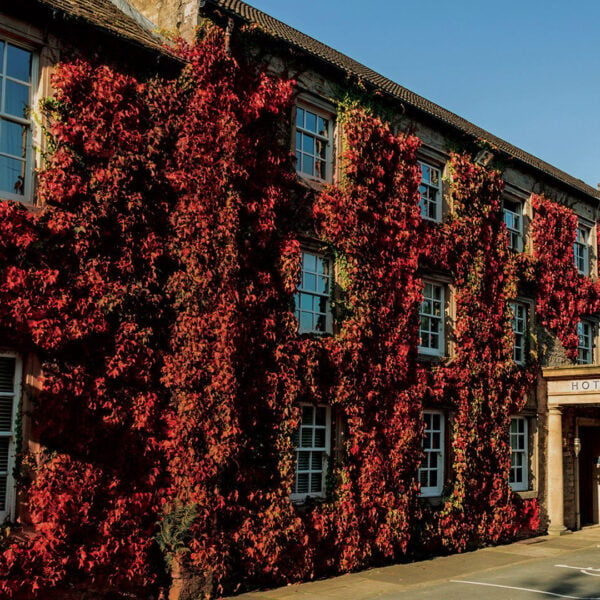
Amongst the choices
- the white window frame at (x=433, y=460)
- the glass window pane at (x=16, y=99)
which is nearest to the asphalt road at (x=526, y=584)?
the white window frame at (x=433, y=460)

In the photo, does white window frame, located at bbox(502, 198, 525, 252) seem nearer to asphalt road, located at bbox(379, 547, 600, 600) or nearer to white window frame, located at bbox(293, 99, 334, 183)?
white window frame, located at bbox(293, 99, 334, 183)

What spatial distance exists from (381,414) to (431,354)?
105 inches

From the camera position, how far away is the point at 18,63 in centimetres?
1141

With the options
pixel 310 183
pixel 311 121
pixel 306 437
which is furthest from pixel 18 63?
pixel 306 437

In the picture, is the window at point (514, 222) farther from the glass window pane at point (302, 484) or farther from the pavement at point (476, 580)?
the glass window pane at point (302, 484)

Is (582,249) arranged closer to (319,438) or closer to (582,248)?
(582,248)

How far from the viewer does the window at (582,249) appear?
23453 mm

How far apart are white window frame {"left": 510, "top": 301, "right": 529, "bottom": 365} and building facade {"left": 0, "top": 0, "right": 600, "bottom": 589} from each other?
54 millimetres

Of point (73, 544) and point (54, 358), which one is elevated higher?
point (54, 358)

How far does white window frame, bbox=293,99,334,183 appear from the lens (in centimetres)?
1511

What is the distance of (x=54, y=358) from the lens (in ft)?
35.8

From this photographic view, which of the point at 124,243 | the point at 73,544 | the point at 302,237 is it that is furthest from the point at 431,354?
the point at 73,544

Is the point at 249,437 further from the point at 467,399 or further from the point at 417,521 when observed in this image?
the point at 467,399

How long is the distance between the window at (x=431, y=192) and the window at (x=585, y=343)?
23.7 ft
